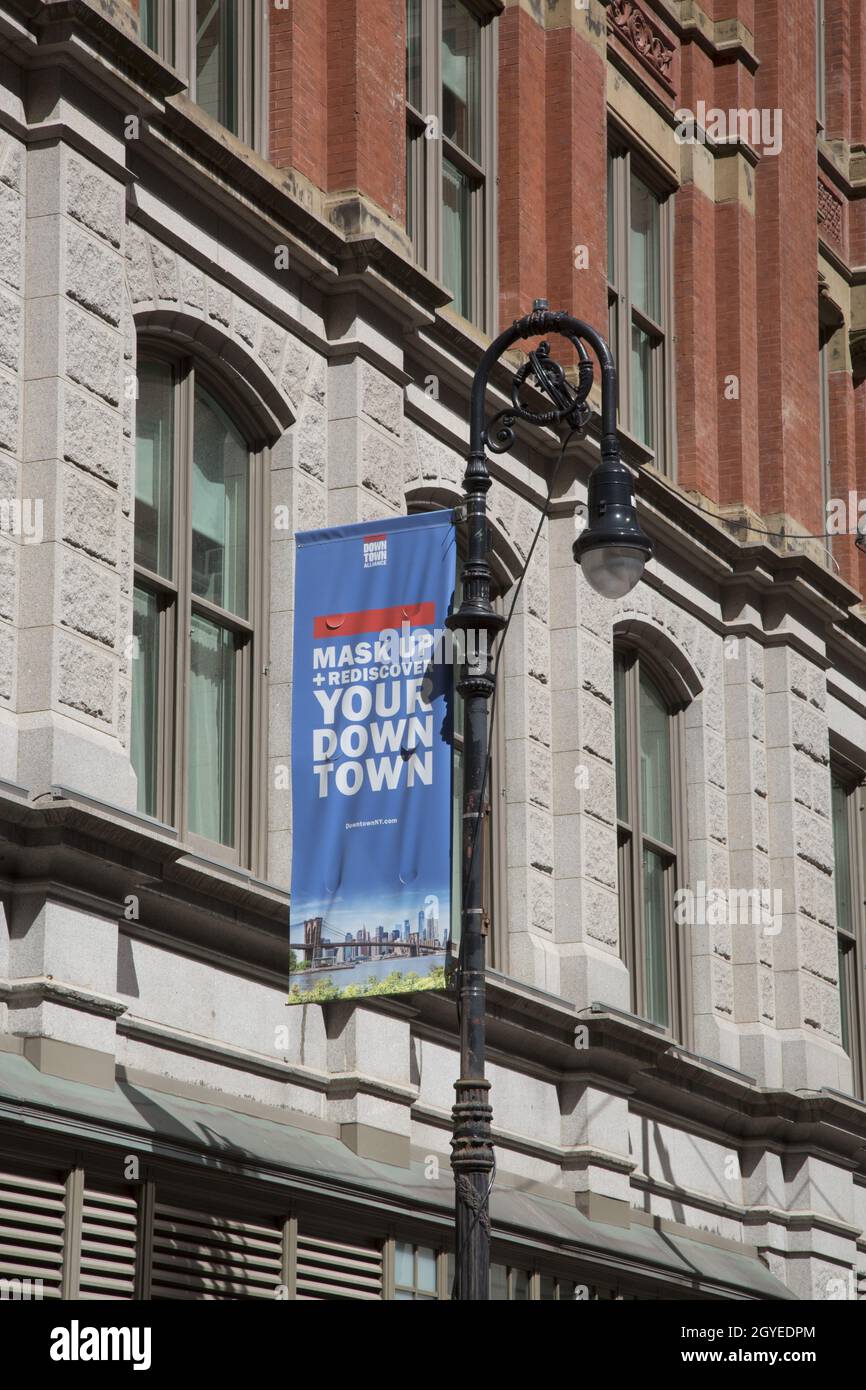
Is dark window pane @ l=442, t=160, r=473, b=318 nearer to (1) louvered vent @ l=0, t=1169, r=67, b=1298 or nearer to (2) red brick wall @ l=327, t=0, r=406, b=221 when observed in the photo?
(2) red brick wall @ l=327, t=0, r=406, b=221

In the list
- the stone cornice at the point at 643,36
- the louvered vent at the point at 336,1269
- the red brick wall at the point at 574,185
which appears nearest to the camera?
the louvered vent at the point at 336,1269

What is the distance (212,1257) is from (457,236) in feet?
35.8

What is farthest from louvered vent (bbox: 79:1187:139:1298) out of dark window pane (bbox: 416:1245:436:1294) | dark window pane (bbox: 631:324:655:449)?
dark window pane (bbox: 631:324:655:449)

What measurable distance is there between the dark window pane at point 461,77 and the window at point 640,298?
302 cm

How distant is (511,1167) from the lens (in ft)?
67.1

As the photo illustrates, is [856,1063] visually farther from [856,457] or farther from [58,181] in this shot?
[58,181]

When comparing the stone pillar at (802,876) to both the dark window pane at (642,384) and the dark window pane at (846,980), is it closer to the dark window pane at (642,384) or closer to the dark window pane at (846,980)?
the dark window pane at (846,980)

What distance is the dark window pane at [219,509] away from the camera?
58.5 ft

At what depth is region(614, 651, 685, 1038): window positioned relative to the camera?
2392 centimetres

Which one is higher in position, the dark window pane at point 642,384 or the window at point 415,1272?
the dark window pane at point 642,384

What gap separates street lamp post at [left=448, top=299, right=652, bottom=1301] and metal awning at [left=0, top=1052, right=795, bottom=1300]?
211 cm

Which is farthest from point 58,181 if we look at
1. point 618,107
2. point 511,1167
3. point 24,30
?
point 618,107

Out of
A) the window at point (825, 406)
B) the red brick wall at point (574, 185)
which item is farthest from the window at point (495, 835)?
the window at point (825, 406)
